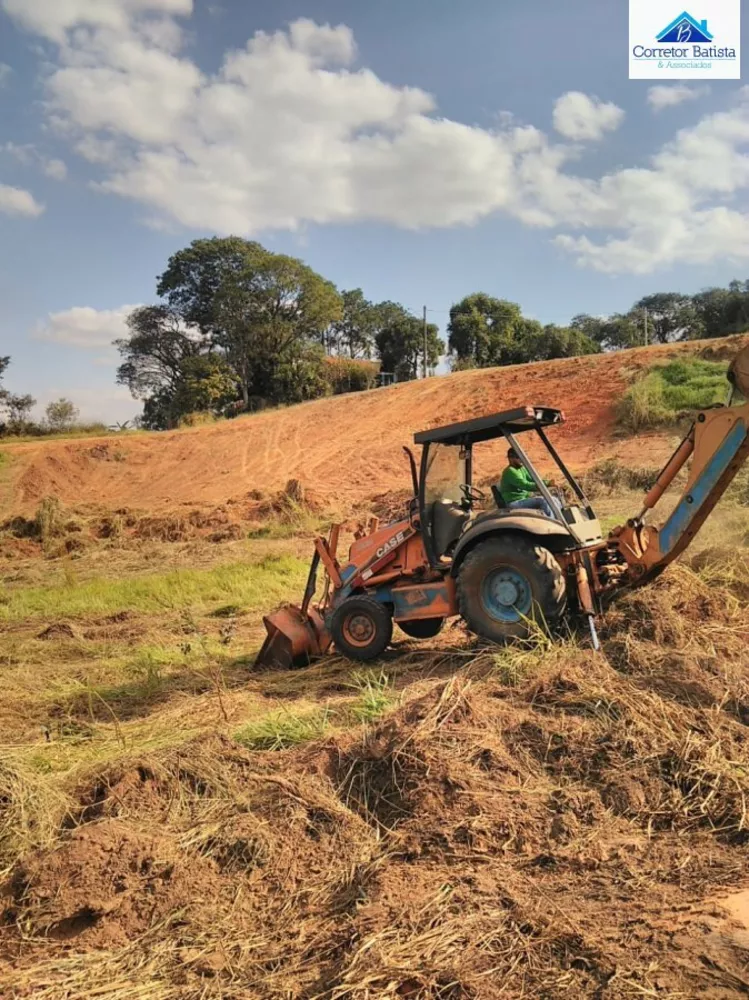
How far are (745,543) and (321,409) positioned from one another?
79.3ft

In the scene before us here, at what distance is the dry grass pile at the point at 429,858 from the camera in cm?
272

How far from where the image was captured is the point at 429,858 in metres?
3.40

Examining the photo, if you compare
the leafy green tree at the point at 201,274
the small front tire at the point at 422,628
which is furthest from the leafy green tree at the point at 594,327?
the small front tire at the point at 422,628

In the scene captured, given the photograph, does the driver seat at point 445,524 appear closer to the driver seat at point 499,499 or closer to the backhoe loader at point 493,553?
the backhoe loader at point 493,553

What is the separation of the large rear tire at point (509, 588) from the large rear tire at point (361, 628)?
983mm

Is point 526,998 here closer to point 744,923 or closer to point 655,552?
point 744,923

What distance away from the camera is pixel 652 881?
3.12 meters

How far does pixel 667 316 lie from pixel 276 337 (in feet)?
106

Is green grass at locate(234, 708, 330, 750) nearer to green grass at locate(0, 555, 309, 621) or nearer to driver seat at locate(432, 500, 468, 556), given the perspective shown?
driver seat at locate(432, 500, 468, 556)

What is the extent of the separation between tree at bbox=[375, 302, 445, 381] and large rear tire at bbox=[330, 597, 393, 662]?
41.3 m

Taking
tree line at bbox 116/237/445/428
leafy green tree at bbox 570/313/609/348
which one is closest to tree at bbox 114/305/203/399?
Answer: tree line at bbox 116/237/445/428

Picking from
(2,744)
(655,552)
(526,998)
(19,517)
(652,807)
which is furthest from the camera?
(19,517)

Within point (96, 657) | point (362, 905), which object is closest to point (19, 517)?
point (96, 657)

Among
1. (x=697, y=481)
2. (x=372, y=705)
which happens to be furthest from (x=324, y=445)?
(x=372, y=705)
